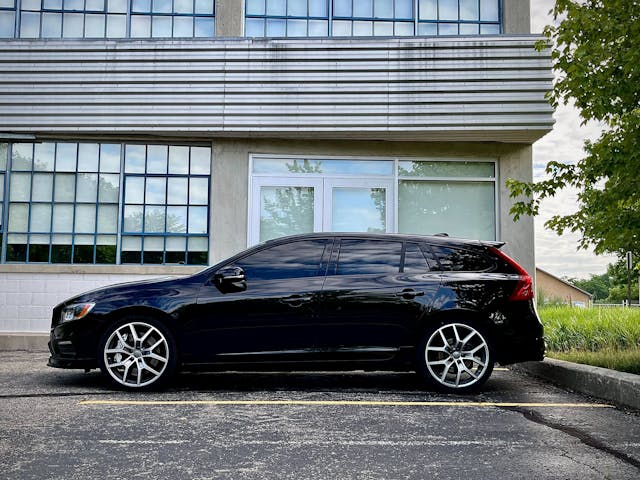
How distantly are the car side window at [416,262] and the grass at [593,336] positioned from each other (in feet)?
7.33

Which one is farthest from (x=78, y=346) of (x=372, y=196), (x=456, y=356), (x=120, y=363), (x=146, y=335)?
(x=372, y=196)

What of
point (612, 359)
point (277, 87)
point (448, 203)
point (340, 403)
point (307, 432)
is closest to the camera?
point (307, 432)

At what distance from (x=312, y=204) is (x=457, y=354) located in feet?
19.3

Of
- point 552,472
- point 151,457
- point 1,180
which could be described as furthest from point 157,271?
point 552,472

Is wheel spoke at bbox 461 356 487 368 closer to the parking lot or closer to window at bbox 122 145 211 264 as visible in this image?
the parking lot

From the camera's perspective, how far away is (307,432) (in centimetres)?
495

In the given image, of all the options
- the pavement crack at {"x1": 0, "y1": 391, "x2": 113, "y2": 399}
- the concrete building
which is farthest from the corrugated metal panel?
the pavement crack at {"x1": 0, "y1": 391, "x2": 113, "y2": 399}

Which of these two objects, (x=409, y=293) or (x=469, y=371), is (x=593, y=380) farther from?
(x=409, y=293)

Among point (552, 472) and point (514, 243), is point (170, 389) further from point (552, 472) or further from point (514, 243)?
point (514, 243)

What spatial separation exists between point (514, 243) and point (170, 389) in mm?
7343

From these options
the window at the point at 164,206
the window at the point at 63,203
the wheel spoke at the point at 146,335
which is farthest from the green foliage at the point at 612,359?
the window at the point at 63,203

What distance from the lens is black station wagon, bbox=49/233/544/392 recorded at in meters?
6.81

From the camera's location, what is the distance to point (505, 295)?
22.9 ft

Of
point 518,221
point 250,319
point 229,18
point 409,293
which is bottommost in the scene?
point 250,319
